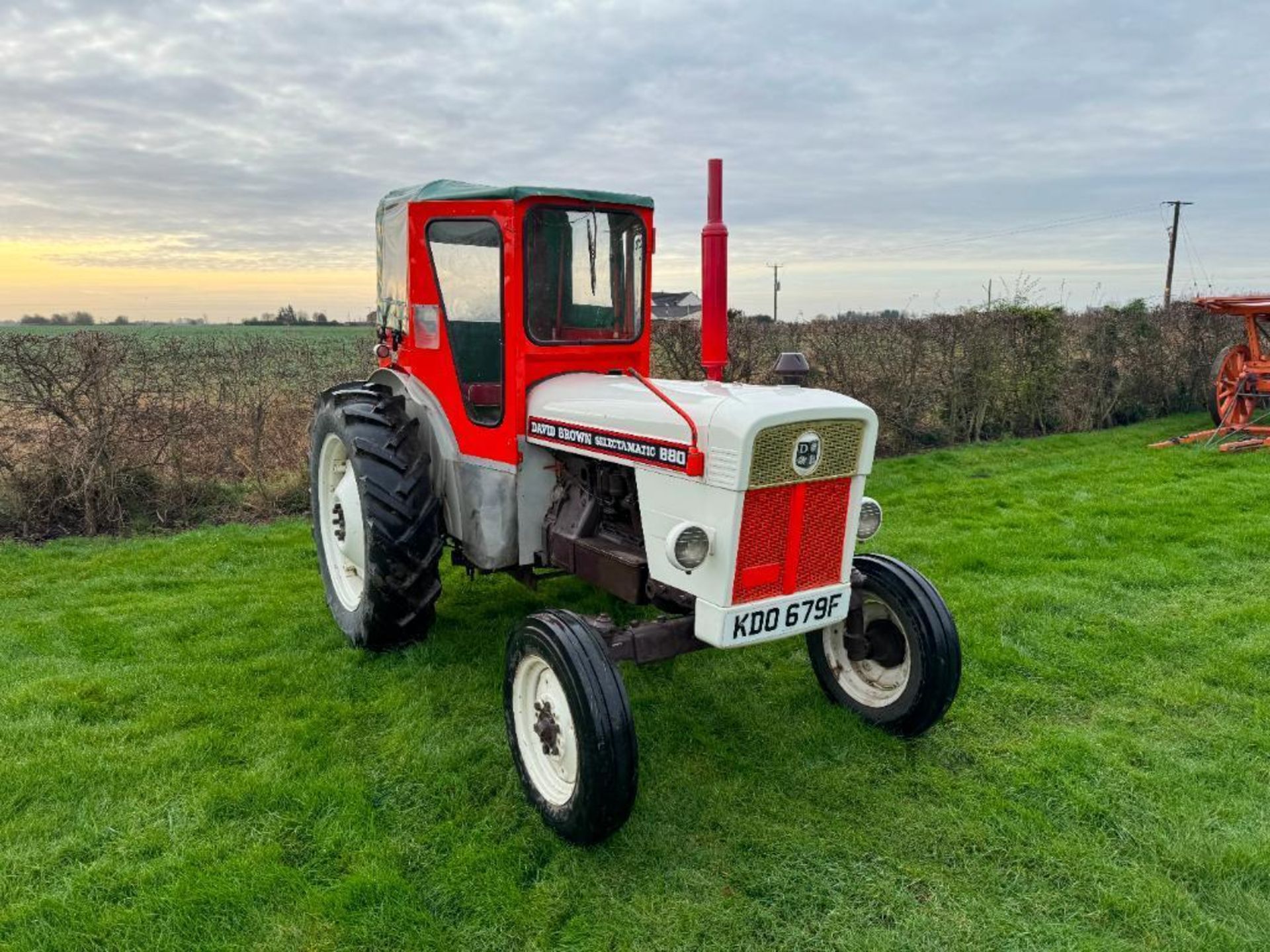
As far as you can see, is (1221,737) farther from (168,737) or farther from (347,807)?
(168,737)

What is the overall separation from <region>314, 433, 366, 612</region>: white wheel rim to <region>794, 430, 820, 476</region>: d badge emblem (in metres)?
2.24

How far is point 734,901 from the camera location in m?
2.54

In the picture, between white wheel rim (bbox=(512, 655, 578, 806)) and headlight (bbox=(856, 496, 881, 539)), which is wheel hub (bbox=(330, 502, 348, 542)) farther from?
headlight (bbox=(856, 496, 881, 539))

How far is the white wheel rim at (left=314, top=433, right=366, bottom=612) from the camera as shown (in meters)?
4.17

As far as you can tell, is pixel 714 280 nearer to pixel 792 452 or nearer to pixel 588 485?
pixel 588 485

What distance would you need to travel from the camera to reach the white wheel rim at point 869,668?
11.2 ft

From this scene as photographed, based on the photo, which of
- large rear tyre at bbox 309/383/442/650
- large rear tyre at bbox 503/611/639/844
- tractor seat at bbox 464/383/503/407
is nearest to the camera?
large rear tyre at bbox 503/611/639/844

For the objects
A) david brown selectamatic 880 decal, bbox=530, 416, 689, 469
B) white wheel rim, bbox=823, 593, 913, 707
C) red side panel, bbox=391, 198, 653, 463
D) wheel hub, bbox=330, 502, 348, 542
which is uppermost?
red side panel, bbox=391, 198, 653, 463

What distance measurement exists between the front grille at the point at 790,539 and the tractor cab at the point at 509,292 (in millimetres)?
1240

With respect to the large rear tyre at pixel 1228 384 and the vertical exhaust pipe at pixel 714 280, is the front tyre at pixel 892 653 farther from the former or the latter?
the large rear tyre at pixel 1228 384

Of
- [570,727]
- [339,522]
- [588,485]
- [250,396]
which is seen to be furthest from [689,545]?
[250,396]

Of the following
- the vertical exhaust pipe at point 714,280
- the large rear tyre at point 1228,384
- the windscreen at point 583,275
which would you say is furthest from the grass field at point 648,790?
the large rear tyre at point 1228,384

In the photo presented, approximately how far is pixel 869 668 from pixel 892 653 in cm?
14

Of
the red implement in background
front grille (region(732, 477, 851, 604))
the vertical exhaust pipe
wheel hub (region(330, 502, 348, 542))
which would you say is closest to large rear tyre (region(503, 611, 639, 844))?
front grille (region(732, 477, 851, 604))
